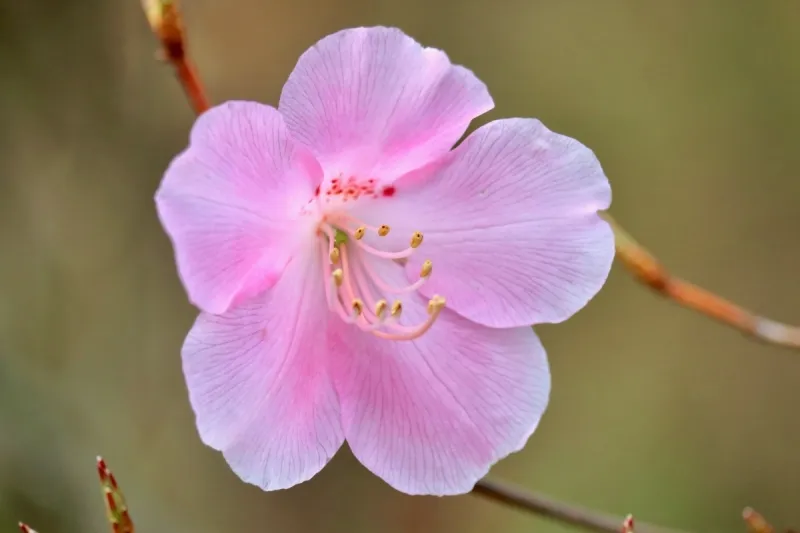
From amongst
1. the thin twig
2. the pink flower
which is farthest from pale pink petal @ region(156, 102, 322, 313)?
the thin twig

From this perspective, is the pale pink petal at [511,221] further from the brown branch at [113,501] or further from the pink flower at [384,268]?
the brown branch at [113,501]

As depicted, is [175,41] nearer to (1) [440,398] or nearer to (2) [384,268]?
(2) [384,268]

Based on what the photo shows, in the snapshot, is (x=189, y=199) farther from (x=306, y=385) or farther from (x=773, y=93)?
(x=773, y=93)

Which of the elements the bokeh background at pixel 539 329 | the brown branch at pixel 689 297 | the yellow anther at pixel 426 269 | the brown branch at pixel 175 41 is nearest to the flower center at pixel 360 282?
the yellow anther at pixel 426 269

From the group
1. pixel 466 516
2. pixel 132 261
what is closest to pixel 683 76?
pixel 466 516

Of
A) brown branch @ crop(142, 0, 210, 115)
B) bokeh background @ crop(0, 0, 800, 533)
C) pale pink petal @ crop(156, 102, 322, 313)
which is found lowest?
bokeh background @ crop(0, 0, 800, 533)

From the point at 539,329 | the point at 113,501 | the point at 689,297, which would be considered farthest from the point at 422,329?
the point at 539,329

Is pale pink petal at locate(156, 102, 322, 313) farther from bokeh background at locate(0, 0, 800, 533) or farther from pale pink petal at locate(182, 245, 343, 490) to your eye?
bokeh background at locate(0, 0, 800, 533)
